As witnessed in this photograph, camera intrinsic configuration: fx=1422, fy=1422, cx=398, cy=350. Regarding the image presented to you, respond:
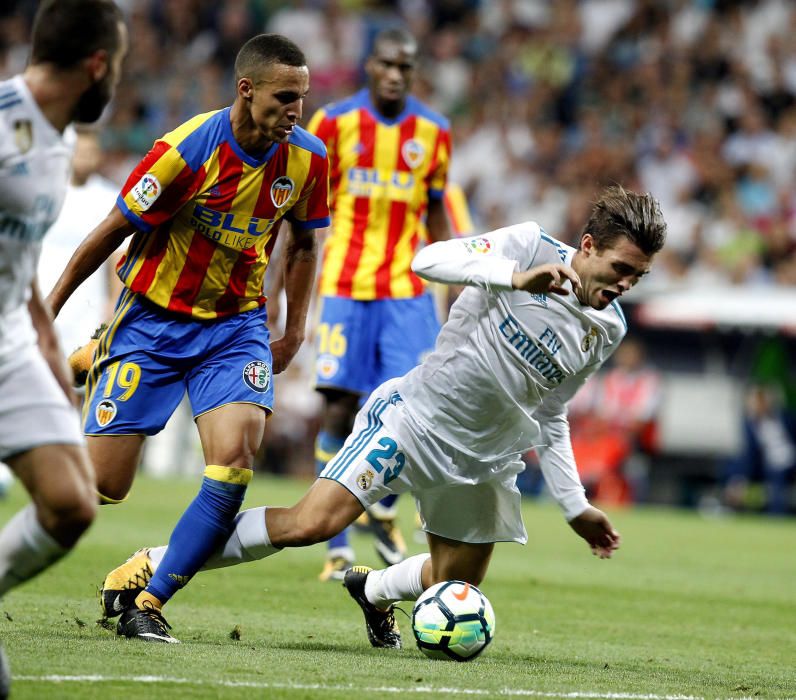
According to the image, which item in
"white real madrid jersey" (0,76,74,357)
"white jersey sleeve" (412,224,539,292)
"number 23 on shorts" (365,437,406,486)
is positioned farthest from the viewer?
"number 23 on shorts" (365,437,406,486)

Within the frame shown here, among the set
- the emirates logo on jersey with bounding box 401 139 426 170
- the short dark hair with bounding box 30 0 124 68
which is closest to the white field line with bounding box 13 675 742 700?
the short dark hair with bounding box 30 0 124 68

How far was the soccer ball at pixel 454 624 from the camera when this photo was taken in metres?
5.62

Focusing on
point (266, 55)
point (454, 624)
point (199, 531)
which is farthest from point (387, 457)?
point (266, 55)

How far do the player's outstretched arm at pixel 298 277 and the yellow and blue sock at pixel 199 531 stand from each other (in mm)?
837

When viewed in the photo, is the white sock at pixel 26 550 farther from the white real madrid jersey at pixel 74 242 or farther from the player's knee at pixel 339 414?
the white real madrid jersey at pixel 74 242

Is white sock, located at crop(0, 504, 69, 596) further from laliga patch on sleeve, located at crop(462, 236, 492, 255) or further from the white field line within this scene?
laliga patch on sleeve, located at crop(462, 236, 492, 255)

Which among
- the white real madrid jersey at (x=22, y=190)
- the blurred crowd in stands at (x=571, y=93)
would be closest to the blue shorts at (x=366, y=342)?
the white real madrid jersey at (x=22, y=190)

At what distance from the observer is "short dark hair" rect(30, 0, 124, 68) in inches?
172

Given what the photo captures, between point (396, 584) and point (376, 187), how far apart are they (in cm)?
369

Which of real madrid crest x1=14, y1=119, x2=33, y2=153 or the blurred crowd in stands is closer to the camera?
real madrid crest x1=14, y1=119, x2=33, y2=153

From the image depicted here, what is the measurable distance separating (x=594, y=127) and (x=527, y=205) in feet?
4.95

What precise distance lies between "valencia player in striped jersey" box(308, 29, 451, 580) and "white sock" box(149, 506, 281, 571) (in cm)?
295

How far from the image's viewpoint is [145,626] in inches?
223

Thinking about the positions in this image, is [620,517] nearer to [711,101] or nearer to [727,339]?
[727,339]
